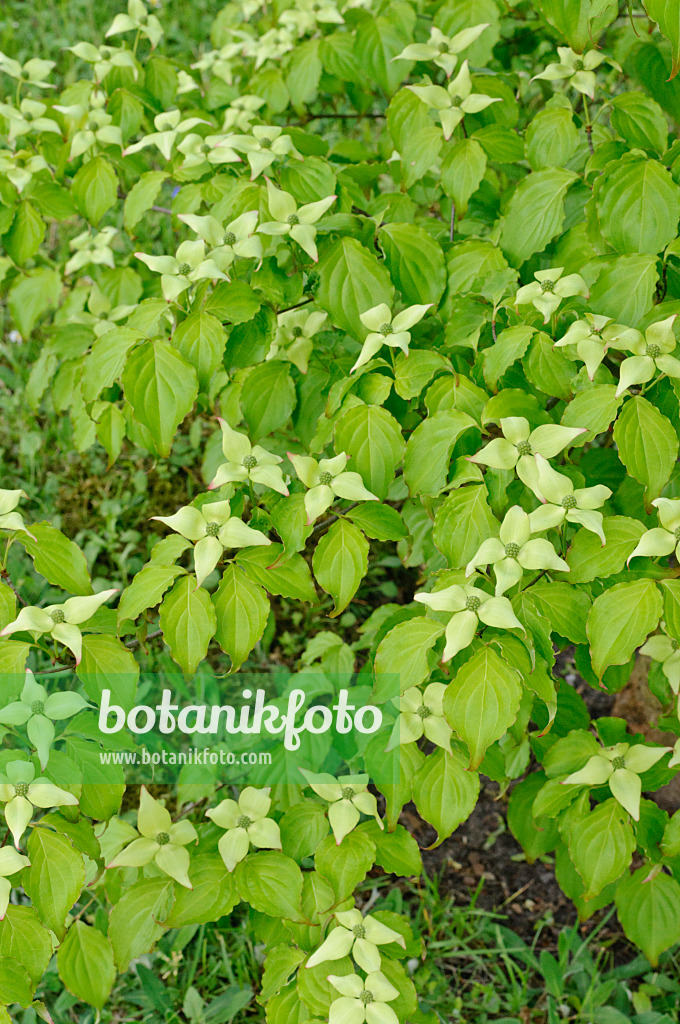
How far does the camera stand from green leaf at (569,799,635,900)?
4.44ft

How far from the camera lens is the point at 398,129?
1621mm

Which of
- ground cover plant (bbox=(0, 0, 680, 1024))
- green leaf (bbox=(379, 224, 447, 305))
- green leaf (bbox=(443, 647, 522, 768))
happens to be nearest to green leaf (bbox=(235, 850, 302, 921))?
ground cover plant (bbox=(0, 0, 680, 1024))

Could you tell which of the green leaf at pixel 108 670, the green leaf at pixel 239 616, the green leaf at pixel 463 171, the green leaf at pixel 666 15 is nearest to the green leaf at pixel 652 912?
the green leaf at pixel 239 616

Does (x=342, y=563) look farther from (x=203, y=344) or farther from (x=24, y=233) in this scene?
(x=24, y=233)

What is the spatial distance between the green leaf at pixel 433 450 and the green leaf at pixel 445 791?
1.53ft

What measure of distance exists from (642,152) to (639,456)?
1.83ft

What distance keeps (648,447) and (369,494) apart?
416 millimetres

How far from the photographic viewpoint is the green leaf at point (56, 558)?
130 centimetres

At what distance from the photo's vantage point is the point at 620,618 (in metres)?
1.13

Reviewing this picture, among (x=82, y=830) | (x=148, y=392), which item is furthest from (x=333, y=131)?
(x=82, y=830)

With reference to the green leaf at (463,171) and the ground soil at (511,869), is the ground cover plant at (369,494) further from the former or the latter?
the ground soil at (511,869)

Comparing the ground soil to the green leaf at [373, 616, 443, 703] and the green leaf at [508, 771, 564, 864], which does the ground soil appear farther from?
the green leaf at [373, 616, 443, 703]

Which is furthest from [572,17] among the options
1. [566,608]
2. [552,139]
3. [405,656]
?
[405,656]

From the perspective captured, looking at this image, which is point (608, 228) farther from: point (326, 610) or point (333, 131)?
point (333, 131)
